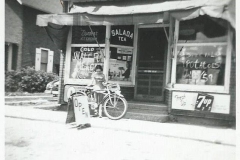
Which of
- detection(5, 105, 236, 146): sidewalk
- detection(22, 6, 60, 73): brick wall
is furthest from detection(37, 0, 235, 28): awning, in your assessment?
detection(5, 105, 236, 146): sidewalk

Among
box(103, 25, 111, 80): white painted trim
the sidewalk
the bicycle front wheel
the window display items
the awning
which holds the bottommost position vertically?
the sidewalk

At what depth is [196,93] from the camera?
18.4ft

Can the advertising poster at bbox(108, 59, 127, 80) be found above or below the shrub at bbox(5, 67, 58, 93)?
above

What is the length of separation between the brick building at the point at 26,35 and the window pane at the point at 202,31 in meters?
3.70

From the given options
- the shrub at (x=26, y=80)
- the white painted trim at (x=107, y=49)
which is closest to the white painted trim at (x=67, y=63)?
the shrub at (x=26, y=80)

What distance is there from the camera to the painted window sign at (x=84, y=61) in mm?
6926

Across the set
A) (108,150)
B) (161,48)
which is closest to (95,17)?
(161,48)

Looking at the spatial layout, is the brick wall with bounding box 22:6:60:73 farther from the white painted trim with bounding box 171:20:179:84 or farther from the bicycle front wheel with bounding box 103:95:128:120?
the white painted trim with bounding box 171:20:179:84

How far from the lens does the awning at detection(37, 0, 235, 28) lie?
4.33 meters

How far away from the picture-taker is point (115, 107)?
614 cm

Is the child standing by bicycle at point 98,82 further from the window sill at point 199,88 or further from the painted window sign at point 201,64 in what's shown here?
the painted window sign at point 201,64

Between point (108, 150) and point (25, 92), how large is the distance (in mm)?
3539

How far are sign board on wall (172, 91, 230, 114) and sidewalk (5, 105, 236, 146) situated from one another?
0.42m
